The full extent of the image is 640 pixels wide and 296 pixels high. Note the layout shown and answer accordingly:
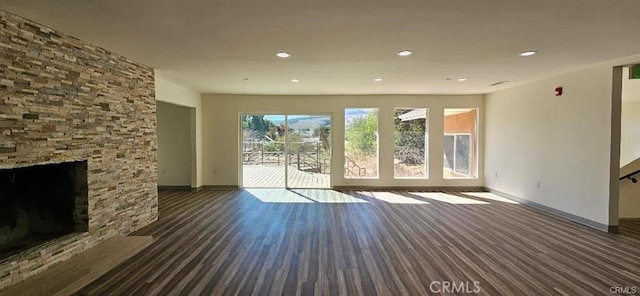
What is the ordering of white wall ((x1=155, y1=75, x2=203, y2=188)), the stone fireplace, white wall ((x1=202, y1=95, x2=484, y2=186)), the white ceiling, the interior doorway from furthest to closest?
the interior doorway
white wall ((x1=202, y1=95, x2=484, y2=186))
white wall ((x1=155, y1=75, x2=203, y2=188))
the stone fireplace
the white ceiling

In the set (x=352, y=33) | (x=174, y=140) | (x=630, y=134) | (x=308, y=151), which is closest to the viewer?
(x=352, y=33)

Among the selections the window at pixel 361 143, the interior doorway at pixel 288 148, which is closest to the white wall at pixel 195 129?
the interior doorway at pixel 288 148

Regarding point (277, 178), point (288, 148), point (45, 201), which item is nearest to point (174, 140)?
point (277, 178)

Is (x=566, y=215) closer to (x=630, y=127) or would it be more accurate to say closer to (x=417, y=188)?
(x=630, y=127)

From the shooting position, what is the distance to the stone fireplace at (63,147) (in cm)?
289

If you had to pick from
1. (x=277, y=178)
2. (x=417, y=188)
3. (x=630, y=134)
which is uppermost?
(x=630, y=134)

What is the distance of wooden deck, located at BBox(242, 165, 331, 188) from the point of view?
8.36 meters

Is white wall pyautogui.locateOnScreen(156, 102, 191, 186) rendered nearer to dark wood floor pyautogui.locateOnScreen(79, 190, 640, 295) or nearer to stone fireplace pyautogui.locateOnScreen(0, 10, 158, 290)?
dark wood floor pyautogui.locateOnScreen(79, 190, 640, 295)

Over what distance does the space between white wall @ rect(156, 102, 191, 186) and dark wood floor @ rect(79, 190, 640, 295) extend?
245 cm

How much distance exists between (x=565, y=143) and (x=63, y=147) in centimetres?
713

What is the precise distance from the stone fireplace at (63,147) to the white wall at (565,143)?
6.82 metres

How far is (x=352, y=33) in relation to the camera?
10.9 ft

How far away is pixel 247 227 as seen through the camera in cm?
481

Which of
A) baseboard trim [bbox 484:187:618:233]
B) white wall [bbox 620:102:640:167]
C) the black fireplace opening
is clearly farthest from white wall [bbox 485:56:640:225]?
the black fireplace opening
